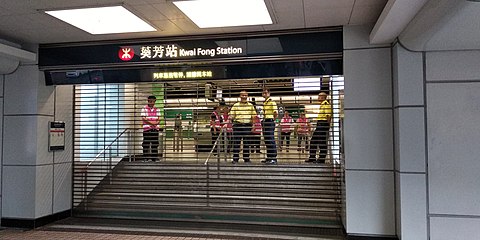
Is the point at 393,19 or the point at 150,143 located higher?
the point at 393,19

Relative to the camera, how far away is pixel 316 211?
5562 mm

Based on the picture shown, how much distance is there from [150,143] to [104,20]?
290cm

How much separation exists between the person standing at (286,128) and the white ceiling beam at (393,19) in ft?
6.77

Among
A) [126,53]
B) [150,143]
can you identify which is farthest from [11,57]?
[150,143]

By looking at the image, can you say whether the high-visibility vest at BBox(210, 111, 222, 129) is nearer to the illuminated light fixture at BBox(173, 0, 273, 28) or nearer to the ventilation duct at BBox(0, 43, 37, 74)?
the illuminated light fixture at BBox(173, 0, 273, 28)

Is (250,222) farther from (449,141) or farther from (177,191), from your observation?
(449,141)

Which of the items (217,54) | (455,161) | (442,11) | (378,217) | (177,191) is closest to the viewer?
(442,11)

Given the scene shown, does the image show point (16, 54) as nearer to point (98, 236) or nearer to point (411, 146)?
point (98, 236)

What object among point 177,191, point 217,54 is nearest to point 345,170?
point 217,54

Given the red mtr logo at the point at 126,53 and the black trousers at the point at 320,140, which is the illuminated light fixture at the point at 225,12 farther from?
the black trousers at the point at 320,140

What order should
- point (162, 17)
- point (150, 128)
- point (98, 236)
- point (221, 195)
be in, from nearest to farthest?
point (162, 17), point (98, 236), point (221, 195), point (150, 128)

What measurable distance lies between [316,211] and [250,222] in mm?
959

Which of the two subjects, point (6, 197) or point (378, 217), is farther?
point (6, 197)

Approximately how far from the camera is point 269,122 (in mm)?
6324
